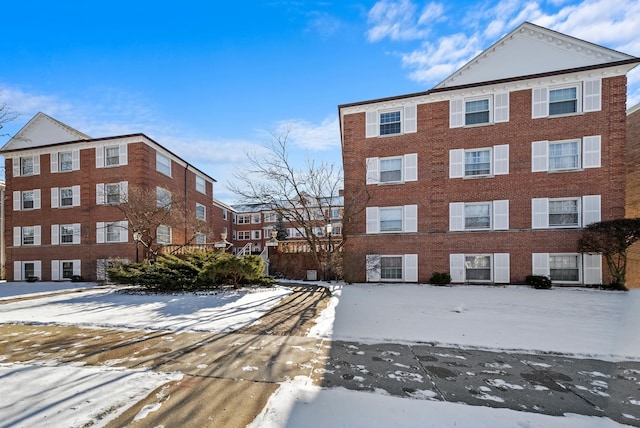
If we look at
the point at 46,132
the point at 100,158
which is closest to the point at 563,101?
the point at 100,158

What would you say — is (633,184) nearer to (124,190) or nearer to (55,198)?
(124,190)

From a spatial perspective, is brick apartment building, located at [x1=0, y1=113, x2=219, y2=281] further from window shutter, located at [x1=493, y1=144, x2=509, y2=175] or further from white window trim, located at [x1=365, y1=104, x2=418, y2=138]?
window shutter, located at [x1=493, y1=144, x2=509, y2=175]

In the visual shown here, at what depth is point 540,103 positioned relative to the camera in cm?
1376

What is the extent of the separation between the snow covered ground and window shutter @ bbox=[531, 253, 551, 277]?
3.78 feet

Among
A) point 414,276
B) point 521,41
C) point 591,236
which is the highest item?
point 521,41

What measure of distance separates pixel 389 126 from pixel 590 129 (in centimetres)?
968

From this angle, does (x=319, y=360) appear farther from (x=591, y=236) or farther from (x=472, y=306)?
(x=591, y=236)

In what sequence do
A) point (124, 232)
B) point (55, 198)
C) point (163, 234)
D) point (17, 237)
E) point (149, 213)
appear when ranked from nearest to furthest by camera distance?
point (149, 213), point (124, 232), point (55, 198), point (163, 234), point (17, 237)

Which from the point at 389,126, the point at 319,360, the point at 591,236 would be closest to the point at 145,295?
the point at 319,360

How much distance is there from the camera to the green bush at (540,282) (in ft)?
41.5

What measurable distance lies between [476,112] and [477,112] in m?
0.05

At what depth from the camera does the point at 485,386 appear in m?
3.61

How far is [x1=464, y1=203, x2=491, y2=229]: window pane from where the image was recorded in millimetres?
14328

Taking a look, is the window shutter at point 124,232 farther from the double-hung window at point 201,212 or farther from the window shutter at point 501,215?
the window shutter at point 501,215
